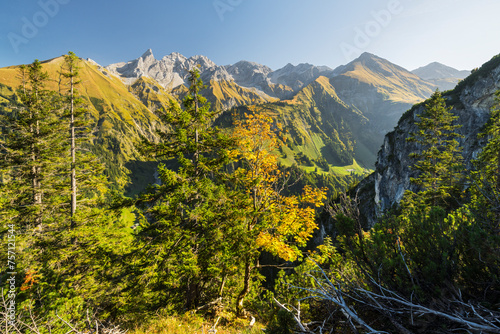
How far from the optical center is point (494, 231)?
3006mm

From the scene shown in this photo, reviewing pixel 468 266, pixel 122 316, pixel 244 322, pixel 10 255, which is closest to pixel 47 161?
pixel 10 255

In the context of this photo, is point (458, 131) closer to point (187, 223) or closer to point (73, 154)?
point (187, 223)

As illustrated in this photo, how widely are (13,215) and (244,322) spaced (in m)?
14.4

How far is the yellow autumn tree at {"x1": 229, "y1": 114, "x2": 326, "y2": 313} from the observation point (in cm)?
793

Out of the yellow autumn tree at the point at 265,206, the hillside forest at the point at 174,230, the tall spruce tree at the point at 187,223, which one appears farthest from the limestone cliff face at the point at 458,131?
the tall spruce tree at the point at 187,223

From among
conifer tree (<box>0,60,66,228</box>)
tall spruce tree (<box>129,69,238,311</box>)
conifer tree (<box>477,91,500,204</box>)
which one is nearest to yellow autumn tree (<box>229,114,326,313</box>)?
tall spruce tree (<box>129,69,238,311</box>)

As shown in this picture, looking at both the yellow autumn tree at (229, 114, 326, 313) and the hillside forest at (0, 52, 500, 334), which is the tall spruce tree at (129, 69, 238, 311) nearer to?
the hillside forest at (0, 52, 500, 334)

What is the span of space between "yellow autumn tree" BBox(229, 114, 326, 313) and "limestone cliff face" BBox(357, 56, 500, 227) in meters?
30.4

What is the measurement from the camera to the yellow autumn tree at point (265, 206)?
26.0 feet

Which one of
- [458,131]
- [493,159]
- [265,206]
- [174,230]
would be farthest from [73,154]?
[458,131]

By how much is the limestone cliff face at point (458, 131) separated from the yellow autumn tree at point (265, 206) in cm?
3041

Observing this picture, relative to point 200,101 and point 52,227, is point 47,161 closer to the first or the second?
point 52,227

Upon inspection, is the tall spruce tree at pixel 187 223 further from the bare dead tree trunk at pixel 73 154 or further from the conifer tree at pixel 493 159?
the bare dead tree trunk at pixel 73 154

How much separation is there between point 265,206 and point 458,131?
63.0 meters
